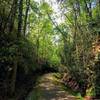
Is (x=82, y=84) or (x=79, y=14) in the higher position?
(x=79, y=14)

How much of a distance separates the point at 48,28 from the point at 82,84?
86.4 ft

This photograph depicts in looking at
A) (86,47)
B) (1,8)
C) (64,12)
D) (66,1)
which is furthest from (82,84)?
(64,12)

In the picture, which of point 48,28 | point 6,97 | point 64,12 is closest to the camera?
point 6,97

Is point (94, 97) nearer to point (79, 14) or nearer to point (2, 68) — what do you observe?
point (2, 68)

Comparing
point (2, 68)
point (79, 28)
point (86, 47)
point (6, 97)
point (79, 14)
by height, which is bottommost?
point (6, 97)

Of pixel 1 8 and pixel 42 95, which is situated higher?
pixel 1 8

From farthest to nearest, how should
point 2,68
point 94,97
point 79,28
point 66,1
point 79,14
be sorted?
point 66,1 → point 79,14 → point 79,28 → point 2,68 → point 94,97

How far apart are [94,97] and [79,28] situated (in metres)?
7.59

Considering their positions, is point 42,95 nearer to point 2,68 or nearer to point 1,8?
point 2,68

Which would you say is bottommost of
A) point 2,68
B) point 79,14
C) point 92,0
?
point 2,68

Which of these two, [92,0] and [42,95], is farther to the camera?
[92,0]

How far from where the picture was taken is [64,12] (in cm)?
2844

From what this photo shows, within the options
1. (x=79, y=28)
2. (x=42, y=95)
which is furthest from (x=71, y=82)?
(x=42, y=95)

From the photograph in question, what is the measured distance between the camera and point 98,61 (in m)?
16.0
